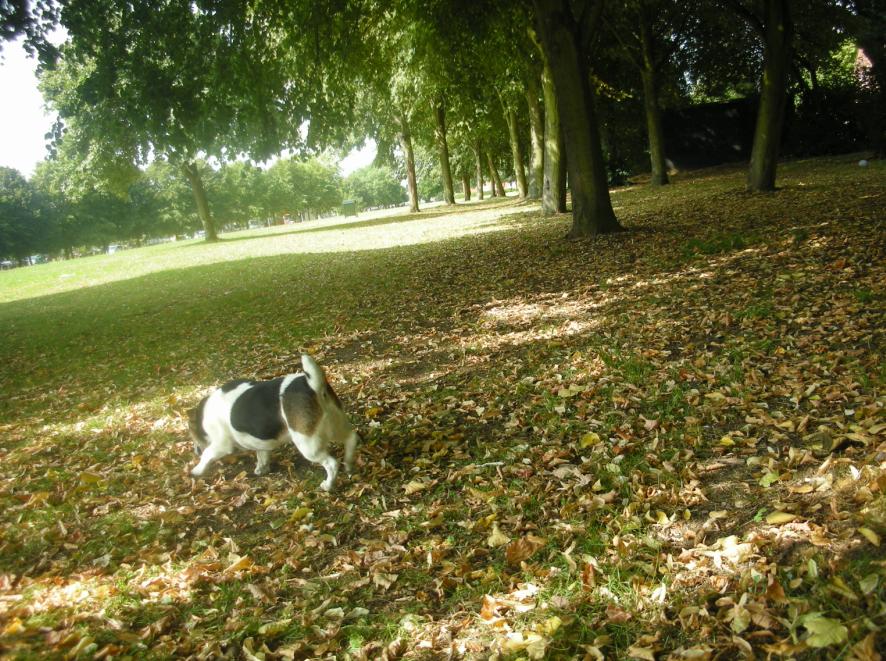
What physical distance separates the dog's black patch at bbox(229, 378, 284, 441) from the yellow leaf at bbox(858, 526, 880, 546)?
3.55m

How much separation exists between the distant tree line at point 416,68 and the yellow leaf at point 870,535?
10.4 m

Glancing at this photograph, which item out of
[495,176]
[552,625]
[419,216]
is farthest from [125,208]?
[552,625]

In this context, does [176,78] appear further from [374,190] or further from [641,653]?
[374,190]

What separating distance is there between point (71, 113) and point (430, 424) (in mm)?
8548

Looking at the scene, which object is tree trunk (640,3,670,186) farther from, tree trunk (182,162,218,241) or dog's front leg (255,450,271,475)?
tree trunk (182,162,218,241)

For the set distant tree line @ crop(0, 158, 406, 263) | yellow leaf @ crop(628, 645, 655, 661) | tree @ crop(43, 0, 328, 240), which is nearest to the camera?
yellow leaf @ crop(628, 645, 655, 661)

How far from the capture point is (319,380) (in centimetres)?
390

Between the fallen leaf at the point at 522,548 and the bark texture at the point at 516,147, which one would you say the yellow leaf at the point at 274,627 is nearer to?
the fallen leaf at the point at 522,548

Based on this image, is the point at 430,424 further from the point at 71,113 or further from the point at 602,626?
the point at 71,113

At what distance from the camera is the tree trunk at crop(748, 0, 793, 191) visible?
13523 mm

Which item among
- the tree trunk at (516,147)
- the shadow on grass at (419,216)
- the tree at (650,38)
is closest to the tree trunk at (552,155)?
the tree at (650,38)

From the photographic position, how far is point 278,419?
160 inches

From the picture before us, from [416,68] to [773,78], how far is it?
10955 mm

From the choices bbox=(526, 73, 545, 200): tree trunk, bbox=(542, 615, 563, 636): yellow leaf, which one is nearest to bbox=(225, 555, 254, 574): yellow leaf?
bbox=(542, 615, 563, 636): yellow leaf
